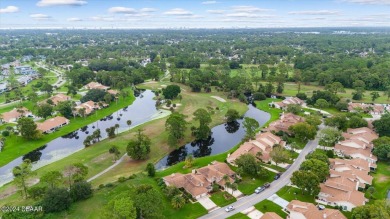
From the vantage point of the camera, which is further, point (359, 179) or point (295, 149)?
point (295, 149)

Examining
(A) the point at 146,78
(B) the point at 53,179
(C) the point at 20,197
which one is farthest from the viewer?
(A) the point at 146,78

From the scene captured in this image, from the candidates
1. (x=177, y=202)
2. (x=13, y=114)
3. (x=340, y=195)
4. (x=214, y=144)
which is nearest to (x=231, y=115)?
(x=214, y=144)

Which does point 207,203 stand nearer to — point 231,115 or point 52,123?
point 231,115

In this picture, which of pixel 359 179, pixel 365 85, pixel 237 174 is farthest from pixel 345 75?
pixel 237 174

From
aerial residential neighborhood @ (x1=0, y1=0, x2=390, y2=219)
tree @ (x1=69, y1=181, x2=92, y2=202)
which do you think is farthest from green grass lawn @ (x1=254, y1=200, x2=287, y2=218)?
tree @ (x1=69, y1=181, x2=92, y2=202)

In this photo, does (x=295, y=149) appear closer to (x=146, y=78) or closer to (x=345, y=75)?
(x=345, y=75)

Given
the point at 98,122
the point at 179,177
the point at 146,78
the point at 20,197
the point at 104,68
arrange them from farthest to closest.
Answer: the point at 104,68 < the point at 146,78 < the point at 98,122 < the point at 179,177 < the point at 20,197

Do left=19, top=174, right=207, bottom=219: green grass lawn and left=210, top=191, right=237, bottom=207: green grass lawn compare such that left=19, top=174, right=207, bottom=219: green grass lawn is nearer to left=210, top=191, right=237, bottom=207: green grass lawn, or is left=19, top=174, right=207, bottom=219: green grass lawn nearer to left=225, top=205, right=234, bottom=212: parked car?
left=210, top=191, right=237, bottom=207: green grass lawn
